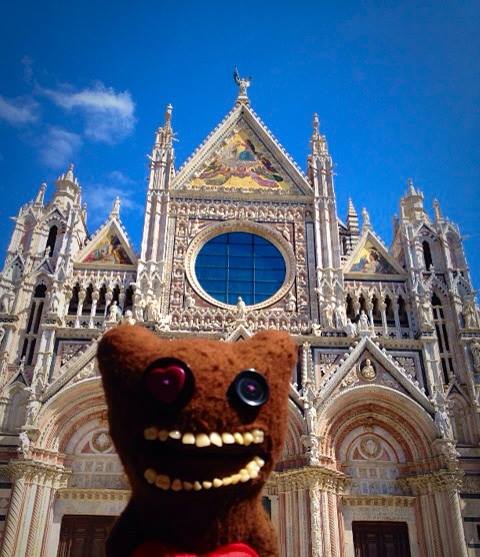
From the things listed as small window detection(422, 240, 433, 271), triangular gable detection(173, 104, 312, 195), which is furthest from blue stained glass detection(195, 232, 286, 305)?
small window detection(422, 240, 433, 271)

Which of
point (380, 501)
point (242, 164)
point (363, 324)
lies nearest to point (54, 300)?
point (242, 164)

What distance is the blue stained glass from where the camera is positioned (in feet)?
58.5

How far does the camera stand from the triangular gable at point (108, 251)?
17.9m

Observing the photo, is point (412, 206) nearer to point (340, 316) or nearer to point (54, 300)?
point (340, 316)

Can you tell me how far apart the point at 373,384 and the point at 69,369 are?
26.9 feet

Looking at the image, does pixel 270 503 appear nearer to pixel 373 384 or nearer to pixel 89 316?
pixel 373 384

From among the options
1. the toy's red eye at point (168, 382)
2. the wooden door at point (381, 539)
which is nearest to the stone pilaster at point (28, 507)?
the wooden door at point (381, 539)

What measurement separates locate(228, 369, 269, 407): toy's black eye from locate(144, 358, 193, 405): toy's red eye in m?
0.40

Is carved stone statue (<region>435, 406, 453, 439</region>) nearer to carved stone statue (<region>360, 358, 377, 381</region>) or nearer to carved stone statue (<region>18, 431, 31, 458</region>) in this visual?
carved stone statue (<region>360, 358, 377, 381</region>)

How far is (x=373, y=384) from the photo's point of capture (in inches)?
592

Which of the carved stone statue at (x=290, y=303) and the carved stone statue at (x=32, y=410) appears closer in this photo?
the carved stone statue at (x=32, y=410)

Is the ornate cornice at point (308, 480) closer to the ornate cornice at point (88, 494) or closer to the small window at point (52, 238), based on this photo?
the ornate cornice at point (88, 494)

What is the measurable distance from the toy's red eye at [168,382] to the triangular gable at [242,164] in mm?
15369

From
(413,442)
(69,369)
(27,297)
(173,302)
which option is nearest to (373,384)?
(413,442)
